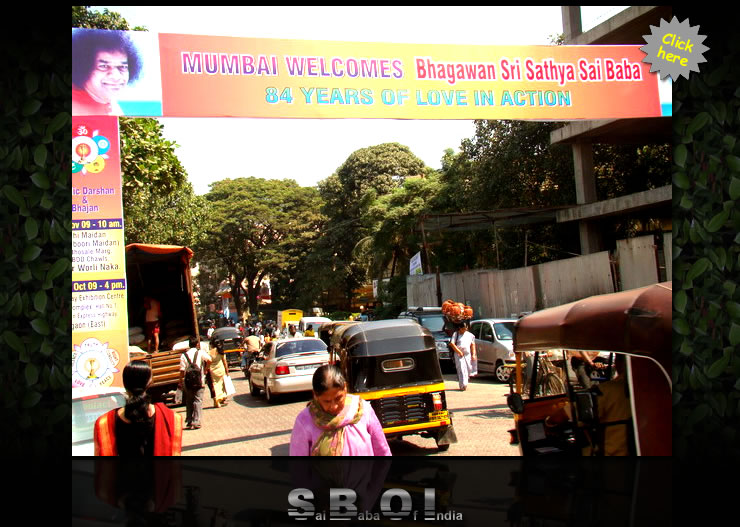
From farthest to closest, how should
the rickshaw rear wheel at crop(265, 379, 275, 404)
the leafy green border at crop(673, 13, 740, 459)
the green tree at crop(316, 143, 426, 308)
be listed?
the green tree at crop(316, 143, 426, 308)
the rickshaw rear wheel at crop(265, 379, 275, 404)
the leafy green border at crop(673, 13, 740, 459)

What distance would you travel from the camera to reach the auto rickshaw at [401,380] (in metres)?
7.65

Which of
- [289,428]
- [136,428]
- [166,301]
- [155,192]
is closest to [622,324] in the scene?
[136,428]

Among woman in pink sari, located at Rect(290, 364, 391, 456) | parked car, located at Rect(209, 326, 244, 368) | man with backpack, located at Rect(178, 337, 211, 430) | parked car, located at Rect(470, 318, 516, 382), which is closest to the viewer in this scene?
woman in pink sari, located at Rect(290, 364, 391, 456)

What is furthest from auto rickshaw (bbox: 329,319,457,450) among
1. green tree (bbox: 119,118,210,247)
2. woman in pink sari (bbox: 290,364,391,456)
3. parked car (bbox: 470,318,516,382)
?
parked car (bbox: 470,318,516,382)

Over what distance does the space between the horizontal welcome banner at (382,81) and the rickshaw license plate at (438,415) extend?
3303mm

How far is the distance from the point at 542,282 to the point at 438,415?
5967 mm

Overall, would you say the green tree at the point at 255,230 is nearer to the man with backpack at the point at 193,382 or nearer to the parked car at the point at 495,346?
the man with backpack at the point at 193,382

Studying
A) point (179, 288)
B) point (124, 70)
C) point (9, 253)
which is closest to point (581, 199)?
point (179, 288)

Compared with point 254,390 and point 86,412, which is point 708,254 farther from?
point 254,390

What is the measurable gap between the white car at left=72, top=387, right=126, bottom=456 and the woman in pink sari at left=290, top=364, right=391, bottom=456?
2458 mm

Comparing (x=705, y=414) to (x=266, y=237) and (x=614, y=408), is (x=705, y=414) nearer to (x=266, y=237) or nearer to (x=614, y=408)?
(x=614, y=408)

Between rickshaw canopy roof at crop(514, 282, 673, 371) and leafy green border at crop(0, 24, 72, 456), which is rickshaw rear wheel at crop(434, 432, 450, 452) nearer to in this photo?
rickshaw canopy roof at crop(514, 282, 673, 371)

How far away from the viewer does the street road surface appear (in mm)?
8227

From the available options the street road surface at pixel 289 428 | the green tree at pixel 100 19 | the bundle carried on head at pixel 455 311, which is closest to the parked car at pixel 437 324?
the bundle carried on head at pixel 455 311
